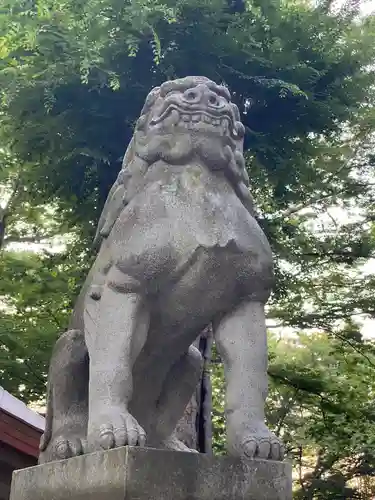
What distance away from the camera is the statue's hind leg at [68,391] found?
9.11 ft

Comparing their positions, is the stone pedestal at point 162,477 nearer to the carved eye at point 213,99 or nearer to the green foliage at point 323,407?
the carved eye at point 213,99

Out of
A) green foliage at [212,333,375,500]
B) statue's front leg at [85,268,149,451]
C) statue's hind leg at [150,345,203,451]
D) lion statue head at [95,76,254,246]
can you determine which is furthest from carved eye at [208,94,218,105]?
green foliage at [212,333,375,500]

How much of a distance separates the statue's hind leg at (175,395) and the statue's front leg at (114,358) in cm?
39

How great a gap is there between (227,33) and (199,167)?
3.72 meters

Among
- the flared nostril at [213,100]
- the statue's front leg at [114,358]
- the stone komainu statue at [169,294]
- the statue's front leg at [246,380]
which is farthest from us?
the flared nostril at [213,100]

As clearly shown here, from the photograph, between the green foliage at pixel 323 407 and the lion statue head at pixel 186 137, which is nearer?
the lion statue head at pixel 186 137

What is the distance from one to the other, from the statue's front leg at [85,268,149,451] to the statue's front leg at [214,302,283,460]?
354mm

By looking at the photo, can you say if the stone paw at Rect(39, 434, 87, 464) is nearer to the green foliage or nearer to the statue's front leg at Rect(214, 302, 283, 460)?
the statue's front leg at Rect(214, 302, 283, 460)

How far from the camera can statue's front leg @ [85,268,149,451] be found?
2316 millimetres

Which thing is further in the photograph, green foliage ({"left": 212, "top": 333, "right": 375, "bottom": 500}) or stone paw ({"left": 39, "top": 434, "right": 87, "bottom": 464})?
green foliage ({"left": 212, "top": 333, "right": 375, "bottom": 500})

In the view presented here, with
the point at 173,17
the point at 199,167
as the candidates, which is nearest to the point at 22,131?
the point at 173,17

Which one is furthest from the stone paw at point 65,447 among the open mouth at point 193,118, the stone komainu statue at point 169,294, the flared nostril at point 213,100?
the flared nostril at point 213,100

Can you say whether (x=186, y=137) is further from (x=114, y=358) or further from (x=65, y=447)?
(x=65, y=447)

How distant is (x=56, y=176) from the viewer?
269 inches
